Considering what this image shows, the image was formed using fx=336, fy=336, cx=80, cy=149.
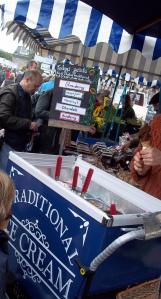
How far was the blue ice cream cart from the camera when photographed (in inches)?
48.8

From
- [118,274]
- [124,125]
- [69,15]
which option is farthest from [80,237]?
[124,125]

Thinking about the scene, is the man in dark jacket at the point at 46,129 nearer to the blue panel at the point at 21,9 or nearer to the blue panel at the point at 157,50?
the blue panel at the point at 21,9

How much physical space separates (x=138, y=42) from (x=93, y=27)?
4.11 ft

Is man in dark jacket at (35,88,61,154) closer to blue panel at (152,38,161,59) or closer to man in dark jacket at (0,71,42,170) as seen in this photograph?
man in dark jacket at (0,71,42,170)

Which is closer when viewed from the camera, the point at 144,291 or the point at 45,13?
the point at 144,291

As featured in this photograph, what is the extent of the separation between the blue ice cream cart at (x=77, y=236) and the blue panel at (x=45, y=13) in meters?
1.93

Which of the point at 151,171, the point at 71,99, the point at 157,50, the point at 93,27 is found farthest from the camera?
the point at 157,50

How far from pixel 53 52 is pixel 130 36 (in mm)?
6709

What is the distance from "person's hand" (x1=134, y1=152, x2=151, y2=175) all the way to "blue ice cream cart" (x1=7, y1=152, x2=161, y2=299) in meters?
0.16

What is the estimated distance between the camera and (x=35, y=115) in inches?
182

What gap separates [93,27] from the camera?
359cm

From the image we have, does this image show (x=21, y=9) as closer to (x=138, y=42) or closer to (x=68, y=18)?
(x=68, y=18)

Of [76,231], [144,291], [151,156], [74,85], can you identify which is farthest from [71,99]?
[144,291]

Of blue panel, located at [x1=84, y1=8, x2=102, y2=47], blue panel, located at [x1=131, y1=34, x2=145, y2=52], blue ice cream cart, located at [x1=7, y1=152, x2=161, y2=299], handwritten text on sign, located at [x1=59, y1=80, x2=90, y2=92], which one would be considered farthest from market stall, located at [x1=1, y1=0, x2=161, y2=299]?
blue panel, located at [x1=131, y1=34, x2=145, y2=52]
